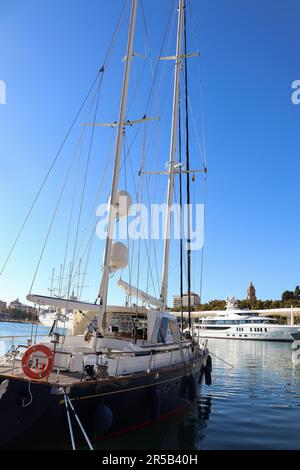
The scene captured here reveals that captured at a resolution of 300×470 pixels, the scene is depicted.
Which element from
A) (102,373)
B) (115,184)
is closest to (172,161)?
(115,184)

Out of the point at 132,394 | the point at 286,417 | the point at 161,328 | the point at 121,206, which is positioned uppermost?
the point at 121,206

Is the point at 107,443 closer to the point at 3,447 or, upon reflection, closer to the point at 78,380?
the point at 78,380

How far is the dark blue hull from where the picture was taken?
8.44 m

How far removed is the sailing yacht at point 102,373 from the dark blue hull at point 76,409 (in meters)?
0.02

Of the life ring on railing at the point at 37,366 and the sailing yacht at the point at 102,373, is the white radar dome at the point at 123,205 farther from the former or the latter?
the life ring on railing at the point at 37,366

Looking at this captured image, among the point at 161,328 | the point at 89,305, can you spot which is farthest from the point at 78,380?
the point at 161,328

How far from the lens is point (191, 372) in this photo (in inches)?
637

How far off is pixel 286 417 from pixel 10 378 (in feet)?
41.7

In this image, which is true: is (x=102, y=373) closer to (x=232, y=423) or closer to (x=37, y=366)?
(x=37, y=366)

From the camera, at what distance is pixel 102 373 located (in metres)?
10.2

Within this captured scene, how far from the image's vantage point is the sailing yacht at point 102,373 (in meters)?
8.65

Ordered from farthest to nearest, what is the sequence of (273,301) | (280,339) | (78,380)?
(273,301)
(280,339)
(78,380)

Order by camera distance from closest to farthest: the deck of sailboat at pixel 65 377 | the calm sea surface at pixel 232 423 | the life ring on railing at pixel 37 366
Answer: the deck of sailboat at pixel 65 377
the life ring on railing at pixel 37 366
the calm sea surface at pixel 232 423

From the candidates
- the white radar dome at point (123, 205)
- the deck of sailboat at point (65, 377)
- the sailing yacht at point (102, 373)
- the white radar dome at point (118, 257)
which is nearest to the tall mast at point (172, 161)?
the sailing yacht at point (102, 373)
